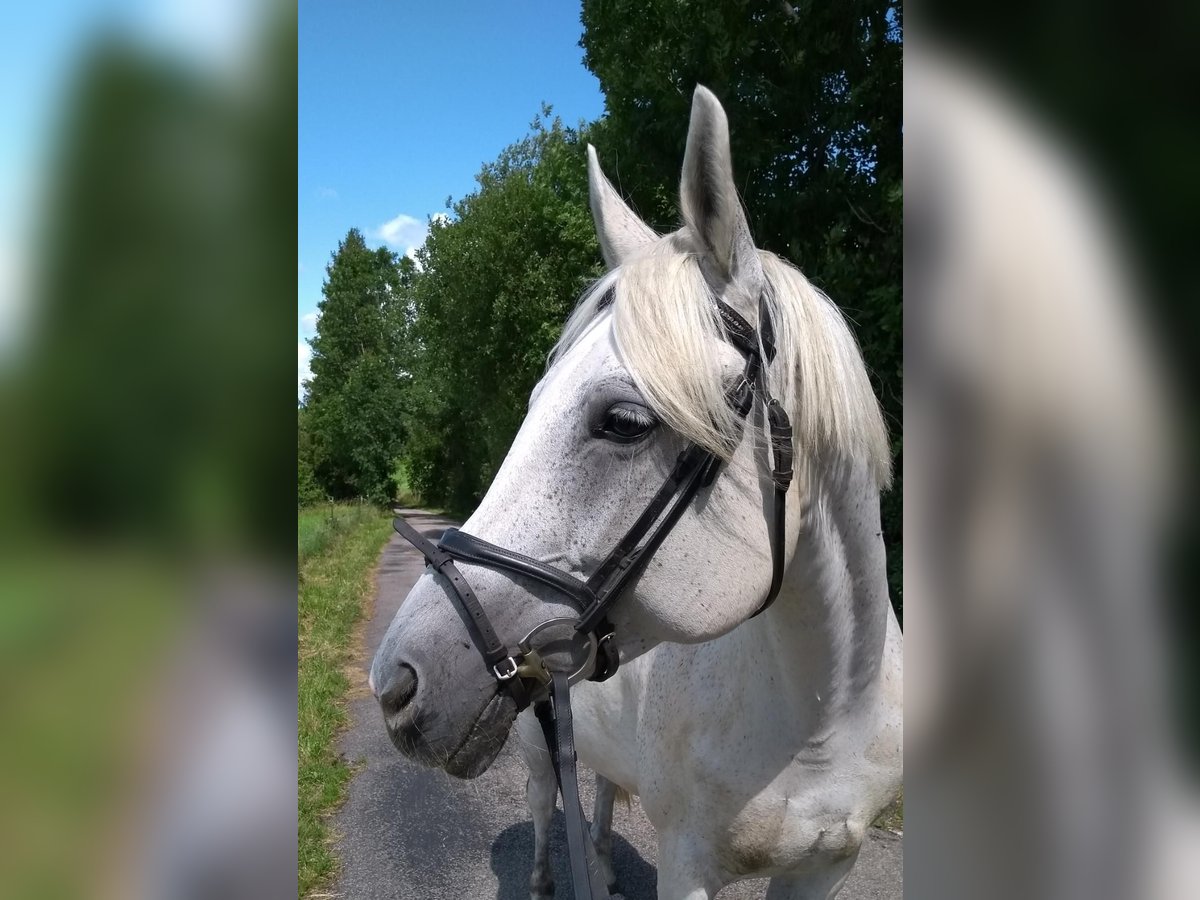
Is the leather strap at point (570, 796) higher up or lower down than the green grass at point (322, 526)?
higher up

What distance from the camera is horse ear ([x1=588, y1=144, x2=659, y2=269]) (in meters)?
1.74

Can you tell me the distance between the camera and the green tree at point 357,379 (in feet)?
87.9

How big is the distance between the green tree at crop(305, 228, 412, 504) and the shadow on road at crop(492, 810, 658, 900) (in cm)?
2268

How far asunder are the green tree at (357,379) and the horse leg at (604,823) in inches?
922

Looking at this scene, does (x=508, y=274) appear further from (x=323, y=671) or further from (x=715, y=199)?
(x=715, y=199)

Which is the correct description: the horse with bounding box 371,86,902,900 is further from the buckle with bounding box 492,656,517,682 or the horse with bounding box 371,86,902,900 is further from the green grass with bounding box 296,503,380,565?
the green grass with bounding box 296,503,380,565

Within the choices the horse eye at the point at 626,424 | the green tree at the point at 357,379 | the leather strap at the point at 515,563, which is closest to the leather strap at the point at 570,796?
the leather strap at the point at 515,563

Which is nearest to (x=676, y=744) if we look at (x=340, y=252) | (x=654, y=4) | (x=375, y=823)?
(x=375, y=823)

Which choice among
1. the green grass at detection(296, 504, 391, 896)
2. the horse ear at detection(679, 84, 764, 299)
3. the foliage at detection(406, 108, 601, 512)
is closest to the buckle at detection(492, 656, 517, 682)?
the green grass at detection(296, 504, 391, 896)

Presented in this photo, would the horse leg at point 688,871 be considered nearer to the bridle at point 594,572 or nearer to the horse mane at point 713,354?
the bridle at point 594,572
